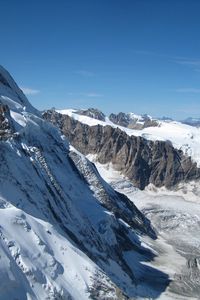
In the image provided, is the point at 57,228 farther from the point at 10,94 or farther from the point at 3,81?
the point at 3,81

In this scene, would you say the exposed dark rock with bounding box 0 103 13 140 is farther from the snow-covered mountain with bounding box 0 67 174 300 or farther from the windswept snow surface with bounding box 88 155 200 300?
the windswept snow surface with bounding box 88 155 200 300

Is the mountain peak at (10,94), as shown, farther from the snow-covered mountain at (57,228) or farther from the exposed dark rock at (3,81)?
the snow-covered mountain at (57,228)

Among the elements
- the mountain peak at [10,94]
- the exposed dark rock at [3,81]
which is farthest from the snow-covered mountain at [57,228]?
the mountain peak at [10,94]

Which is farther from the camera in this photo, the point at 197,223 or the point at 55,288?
the point at 197,223

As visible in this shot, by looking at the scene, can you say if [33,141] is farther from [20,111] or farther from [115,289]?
[115,289]

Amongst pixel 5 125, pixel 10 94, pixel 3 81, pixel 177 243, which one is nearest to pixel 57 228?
pixel 5 125

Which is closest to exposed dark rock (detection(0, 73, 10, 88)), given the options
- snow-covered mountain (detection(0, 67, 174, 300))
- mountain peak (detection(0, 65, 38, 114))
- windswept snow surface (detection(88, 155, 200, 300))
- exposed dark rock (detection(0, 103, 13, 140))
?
mountain peak (detection(0, 65, 38, 114))

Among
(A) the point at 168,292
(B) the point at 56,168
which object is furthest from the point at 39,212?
(B) the point at 56,168

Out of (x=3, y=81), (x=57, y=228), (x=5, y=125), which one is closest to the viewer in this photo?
(x=57, y=228)
